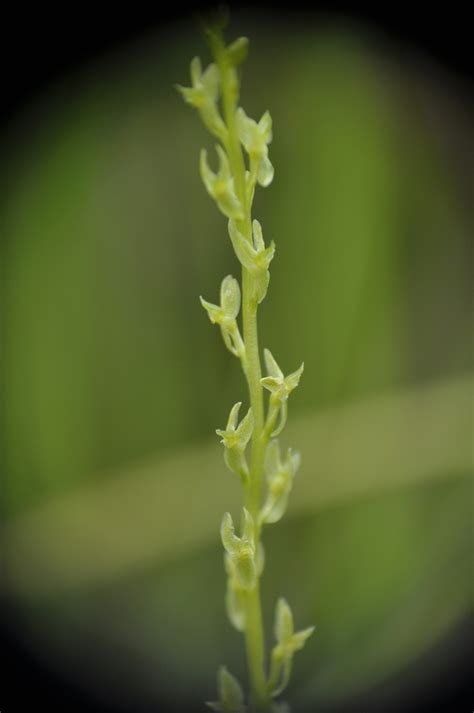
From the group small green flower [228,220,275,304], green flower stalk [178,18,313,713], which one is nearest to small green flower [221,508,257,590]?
green flower stalk [178,18,313,713]

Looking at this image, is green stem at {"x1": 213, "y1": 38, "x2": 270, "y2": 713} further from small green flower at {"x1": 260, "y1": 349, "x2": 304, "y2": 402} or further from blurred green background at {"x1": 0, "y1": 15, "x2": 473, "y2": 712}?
blurred green background at {"x1": 0, "y1": 15, "x2": 473, "y2": 712}

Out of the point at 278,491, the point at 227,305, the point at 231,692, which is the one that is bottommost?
the point at 231,692

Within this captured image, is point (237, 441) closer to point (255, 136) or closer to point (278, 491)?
point (278, 491)

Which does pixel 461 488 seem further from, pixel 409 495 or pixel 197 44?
pixel 197 44

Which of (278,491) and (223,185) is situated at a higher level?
(223,185)

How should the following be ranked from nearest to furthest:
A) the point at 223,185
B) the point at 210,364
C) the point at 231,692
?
1. the point at 223,185
2. the point at 231,692
3. the point at 210,364

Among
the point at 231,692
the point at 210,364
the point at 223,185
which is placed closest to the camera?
the point at 223,185

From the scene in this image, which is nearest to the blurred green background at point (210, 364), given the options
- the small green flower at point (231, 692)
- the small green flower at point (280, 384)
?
the small green flower at point (231, 692)

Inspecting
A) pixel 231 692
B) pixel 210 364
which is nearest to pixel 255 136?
pixel 231 692
